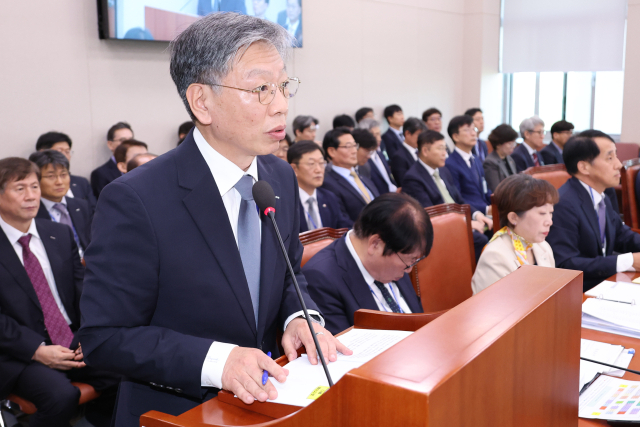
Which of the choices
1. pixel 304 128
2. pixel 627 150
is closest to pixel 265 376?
pixel 304 128

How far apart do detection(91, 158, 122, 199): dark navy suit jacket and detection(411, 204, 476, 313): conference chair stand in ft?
10.4

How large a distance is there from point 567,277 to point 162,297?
2.39 feet

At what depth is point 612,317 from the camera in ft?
5.93

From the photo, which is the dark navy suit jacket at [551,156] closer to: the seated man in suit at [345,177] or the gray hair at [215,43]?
the seated man in suit at [345,177]

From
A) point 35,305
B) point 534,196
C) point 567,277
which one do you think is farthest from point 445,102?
point 567,277

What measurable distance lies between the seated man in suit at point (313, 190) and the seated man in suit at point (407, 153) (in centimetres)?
232

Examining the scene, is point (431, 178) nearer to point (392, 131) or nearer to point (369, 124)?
point (369, 124)

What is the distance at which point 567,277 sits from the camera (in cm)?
100

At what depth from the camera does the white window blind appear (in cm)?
909

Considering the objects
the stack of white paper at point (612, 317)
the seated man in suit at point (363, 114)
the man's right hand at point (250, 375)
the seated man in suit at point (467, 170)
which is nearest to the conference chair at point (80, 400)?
the man's right hand at point (250, 375)

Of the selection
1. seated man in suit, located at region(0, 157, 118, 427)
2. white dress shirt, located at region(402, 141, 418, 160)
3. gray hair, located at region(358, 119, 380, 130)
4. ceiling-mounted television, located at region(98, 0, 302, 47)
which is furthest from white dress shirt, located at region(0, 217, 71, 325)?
white dress shirt, located at region(402, 141, 418, 160)

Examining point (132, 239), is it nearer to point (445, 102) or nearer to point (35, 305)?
point (35, 305)

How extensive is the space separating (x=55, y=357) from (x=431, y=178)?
3.36 m

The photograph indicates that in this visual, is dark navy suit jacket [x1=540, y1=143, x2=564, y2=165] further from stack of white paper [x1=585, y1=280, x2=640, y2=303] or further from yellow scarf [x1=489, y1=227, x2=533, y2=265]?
stack of white paper [x1=585, y1=280, x2=640, y2=303]
